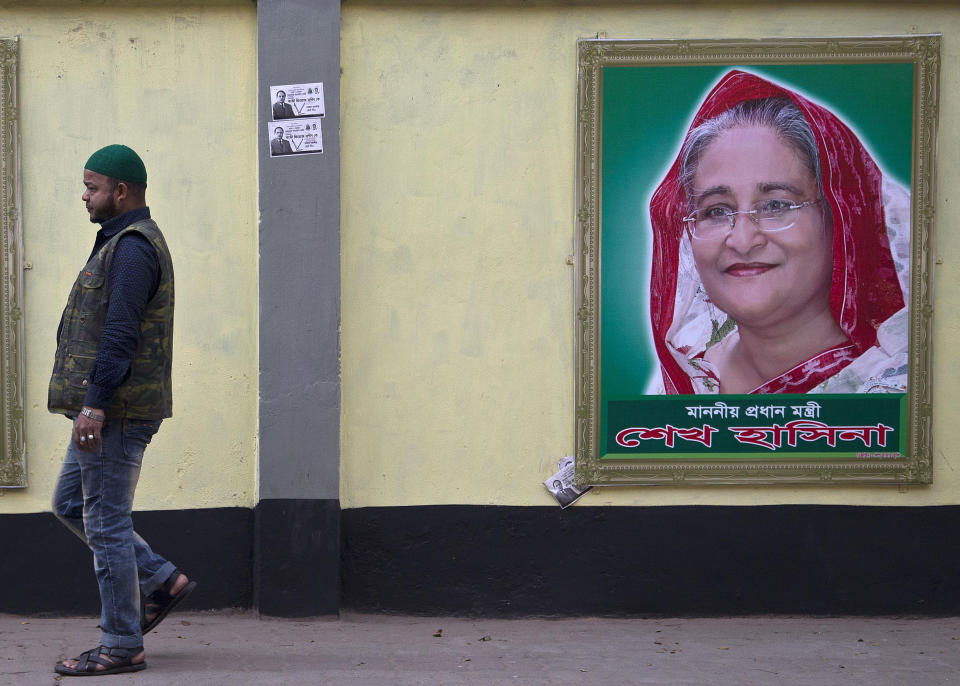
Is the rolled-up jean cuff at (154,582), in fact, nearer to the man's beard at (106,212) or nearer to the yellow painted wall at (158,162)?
the yellow painted wall at (158,162)

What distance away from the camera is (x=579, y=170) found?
515cm

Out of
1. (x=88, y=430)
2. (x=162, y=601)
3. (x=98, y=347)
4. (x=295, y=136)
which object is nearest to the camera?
(x=88, y=430)

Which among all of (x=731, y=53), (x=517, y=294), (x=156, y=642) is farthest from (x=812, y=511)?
(x=156, y=642)

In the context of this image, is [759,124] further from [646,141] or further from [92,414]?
[92,414]

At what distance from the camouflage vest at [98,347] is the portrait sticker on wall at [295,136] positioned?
3.35ft

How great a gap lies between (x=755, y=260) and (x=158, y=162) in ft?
9.38

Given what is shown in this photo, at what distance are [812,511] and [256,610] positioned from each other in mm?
2686

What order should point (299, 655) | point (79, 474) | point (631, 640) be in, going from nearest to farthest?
point (79, 474) → point (299, 655) → point (631, 640)

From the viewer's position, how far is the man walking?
403cm

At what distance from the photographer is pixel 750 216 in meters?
5.16

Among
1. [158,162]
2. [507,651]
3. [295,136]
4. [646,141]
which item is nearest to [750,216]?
[646,141]

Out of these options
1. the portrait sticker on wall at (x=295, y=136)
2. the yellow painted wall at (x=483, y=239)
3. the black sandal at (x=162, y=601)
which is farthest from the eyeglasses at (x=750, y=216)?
the black sandal at (x=162, y=601)

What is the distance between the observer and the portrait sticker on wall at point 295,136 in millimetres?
5035

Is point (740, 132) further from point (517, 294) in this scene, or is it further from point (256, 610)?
point (256, 610)
